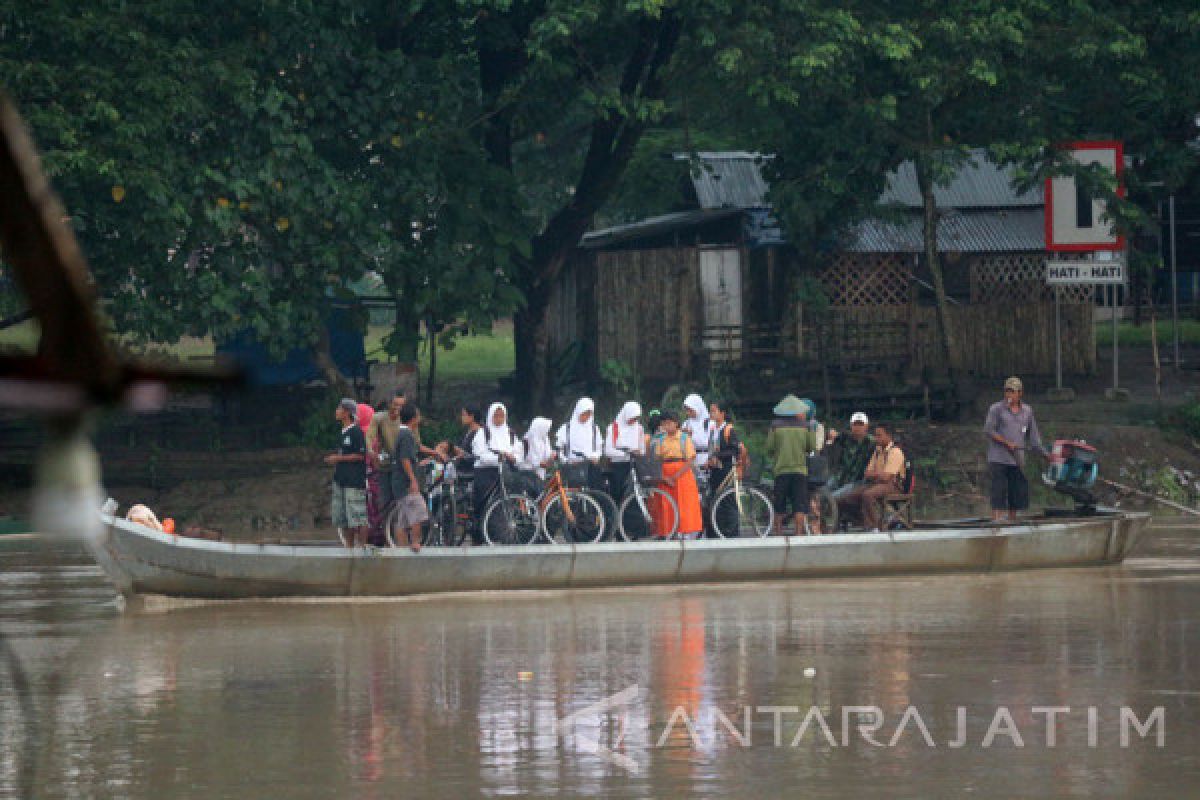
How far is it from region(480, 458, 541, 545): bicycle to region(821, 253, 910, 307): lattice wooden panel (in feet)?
47.4

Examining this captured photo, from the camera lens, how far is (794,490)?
18.7 m

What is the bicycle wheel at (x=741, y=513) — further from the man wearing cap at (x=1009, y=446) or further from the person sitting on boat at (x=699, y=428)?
the man wearing cap at (x=1009, y=446)

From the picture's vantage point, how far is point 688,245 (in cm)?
3372

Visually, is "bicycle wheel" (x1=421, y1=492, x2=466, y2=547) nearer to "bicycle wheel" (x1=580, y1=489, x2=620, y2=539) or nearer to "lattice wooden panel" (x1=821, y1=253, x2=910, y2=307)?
"bicycle wheel" (x1=580, y1=489, x2=620, y2=539)

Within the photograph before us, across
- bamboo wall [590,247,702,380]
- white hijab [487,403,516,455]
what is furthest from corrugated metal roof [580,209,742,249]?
white hijab [487,403,516,455]

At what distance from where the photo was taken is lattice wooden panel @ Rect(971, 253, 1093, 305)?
3325 centimetres

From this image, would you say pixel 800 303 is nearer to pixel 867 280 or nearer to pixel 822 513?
pixel 867 280

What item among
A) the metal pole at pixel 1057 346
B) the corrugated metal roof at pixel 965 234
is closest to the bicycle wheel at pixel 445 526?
the metal pole at pixel 1057 346

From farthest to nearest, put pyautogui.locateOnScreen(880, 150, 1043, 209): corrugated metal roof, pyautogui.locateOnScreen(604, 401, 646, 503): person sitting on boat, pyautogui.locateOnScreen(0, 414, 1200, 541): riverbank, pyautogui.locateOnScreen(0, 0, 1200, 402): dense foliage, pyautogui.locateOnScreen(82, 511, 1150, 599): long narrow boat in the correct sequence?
pyautogui.locateOnScreen(880, 150, 1043, 209): corrugated metal roof < pyautogui.locateOnScreen(0, 414, 1200, 541): riverbank < pyautogui.locateOnScreen(0, 0, 1200, 402): dense foliage < pyautogui.locateOnScreen(604, 401, 646, 503): person sitting on boat < pyautogui.locateOnScreen(82, 511, 1150, 599): long narrow boat

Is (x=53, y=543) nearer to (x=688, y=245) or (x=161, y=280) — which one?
(x=161, y=280)

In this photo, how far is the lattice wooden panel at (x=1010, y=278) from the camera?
33.2m

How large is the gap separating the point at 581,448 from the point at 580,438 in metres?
0.10

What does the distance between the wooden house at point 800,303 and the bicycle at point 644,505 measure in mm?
10824

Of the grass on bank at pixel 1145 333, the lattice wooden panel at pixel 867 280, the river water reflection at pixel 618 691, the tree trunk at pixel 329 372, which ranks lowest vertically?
the river water reflection at pixel 618 691
